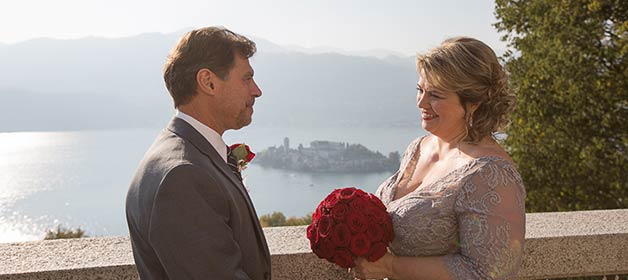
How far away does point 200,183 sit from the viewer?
178 centimetres

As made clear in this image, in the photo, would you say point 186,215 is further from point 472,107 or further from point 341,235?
point 472,107

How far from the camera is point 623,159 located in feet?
31.0

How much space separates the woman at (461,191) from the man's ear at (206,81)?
2.94 ft

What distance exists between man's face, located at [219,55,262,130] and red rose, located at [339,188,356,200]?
1.60ft

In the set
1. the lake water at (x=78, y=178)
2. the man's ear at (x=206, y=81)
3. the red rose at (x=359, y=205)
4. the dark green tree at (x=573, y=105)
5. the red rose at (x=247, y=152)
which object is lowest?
the lake water at (x=78, y=178)

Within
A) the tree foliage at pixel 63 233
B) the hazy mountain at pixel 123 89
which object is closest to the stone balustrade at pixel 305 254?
the tree foliage at pixel 63 233

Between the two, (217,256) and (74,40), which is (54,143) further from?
(217,256)

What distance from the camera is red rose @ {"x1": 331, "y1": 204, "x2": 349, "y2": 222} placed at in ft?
7.61

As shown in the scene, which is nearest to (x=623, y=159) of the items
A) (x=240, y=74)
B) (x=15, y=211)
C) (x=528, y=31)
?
(x=528, y=31)

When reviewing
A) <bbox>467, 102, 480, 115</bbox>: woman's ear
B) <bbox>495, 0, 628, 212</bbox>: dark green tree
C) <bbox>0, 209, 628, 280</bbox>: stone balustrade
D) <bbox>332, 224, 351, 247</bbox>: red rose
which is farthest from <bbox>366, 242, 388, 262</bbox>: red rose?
<bbox>495, 0, 628, 212</bbox>: dark green tree

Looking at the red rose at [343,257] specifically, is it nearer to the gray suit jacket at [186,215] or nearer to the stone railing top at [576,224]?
the gray suit jacket at [186,215]

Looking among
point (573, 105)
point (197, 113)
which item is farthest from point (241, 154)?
point (573, 105)

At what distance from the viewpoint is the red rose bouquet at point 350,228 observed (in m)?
2.31

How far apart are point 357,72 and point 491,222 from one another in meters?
61.3
